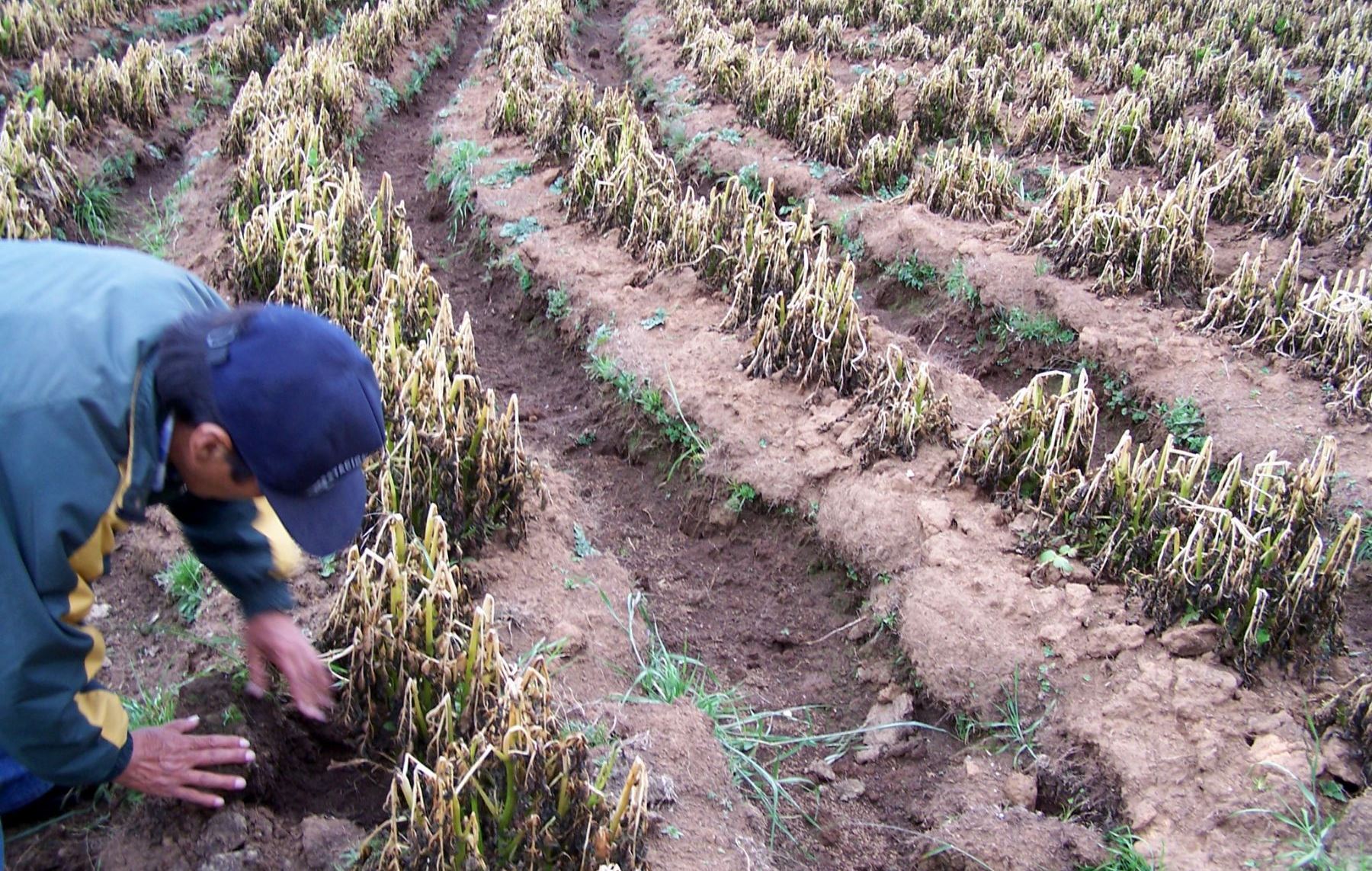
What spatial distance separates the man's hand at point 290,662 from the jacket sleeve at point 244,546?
0.18ft

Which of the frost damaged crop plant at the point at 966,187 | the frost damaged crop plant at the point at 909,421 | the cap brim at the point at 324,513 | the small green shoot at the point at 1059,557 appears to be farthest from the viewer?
the frost damaged crop plant at the point at 966,187

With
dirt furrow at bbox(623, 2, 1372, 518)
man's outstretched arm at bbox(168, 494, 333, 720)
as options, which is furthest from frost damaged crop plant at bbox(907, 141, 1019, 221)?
man's outstretched arm at bbox(168, 494, 333, 720)

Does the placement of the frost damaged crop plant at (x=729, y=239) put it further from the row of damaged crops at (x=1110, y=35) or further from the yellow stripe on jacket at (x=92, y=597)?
the row of damaged crops at (x=1110, y=35)

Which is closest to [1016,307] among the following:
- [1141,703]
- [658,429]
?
[658,429]

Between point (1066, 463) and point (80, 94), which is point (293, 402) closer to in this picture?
point (1066, 463)

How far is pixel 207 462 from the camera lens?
2012 mm

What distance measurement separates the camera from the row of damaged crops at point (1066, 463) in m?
3.53

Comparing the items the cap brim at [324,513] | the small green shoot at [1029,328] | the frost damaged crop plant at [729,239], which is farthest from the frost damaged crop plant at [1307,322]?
the cap brim at [324,513]

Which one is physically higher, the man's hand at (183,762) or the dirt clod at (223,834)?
the man's hand at (183,762)

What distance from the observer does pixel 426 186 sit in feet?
25.4

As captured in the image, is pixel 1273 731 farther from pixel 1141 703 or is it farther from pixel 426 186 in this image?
pixel 426 186

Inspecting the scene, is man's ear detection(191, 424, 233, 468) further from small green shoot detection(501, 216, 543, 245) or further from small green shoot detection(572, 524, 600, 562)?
small green shoot detection(501, 216, 543, 245)

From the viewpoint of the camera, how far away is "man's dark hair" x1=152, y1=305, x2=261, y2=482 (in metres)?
1.93

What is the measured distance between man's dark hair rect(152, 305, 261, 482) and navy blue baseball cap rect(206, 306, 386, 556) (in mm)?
12
